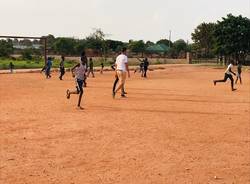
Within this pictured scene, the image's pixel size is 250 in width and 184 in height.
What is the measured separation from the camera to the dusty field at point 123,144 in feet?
24.4

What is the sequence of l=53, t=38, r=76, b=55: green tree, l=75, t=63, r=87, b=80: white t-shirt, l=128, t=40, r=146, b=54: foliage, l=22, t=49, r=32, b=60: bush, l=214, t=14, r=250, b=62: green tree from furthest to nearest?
l=128, t=40, r=146, b=54: foliage, l=53, t=38, r=76, b=55: green tree, l=214, t=14, r=250, b=62: green tree, l=22, t=49, r=32, b=60: bush, l=75, t=63, r=87, b=80: white t-shirt

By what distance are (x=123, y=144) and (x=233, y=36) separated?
60702 millimetres

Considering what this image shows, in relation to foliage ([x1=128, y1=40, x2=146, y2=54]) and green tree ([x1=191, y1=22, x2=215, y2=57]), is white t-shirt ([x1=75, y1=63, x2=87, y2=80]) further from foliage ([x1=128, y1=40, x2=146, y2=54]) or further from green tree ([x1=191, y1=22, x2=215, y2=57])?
foliage ([x1=128, y1=40, x2=146, y2=54])

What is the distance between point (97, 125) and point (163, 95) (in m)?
9.08

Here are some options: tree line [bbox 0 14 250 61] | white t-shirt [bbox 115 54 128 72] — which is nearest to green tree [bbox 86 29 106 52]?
tree line [bbox 0 14 250 61]

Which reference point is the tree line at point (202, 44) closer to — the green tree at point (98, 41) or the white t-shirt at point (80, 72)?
the green tree at point (98, 41)

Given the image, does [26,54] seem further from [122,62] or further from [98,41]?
[122,62]

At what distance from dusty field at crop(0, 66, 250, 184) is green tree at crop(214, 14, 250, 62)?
2080 inches

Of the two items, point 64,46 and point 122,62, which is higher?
point 64,46

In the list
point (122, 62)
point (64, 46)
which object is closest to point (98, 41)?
point (64, 46)

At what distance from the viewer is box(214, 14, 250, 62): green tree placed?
67812 millimetres

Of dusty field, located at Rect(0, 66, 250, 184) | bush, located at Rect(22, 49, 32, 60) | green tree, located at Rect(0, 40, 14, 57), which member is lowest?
dusty field, located at Rect(0, 66, 250, 184)

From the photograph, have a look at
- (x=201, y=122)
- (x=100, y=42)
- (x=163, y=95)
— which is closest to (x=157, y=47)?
(x=100, y=42)

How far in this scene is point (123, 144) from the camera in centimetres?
959
